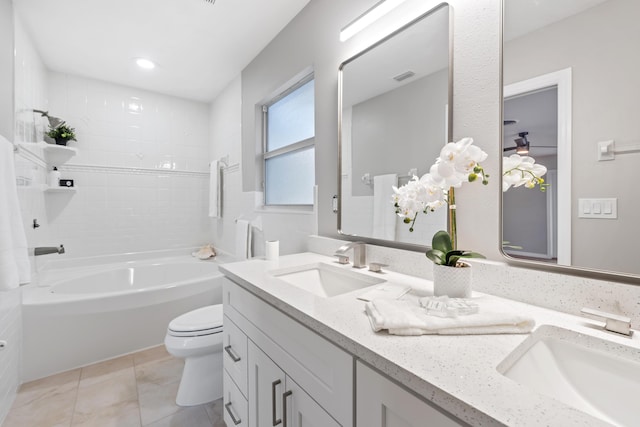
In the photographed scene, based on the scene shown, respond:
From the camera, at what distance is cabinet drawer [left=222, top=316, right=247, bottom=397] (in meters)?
1.11

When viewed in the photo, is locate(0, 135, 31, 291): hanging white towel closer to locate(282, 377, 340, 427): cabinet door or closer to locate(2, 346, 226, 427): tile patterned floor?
locate(2, 346, 226, 427): tile patterned floor

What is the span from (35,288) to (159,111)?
204 centimetres

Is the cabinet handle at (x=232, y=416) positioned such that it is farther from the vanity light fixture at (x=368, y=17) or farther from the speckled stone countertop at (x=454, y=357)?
the vanity light fixture at (x=368, y=17)

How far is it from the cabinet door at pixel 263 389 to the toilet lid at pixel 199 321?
73 cm

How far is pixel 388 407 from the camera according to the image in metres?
0.54

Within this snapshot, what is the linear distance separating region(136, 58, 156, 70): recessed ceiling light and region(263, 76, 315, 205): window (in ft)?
3.63

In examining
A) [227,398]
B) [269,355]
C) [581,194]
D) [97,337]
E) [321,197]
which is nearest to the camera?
[581,194]

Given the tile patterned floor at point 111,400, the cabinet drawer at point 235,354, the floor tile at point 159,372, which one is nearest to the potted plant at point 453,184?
the cabinet drawer at point 235,354

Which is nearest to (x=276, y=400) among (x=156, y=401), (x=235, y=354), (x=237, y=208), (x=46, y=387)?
(x=235, y=354)

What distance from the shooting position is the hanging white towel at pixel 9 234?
119cm

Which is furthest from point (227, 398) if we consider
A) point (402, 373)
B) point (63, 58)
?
point (63, 58)

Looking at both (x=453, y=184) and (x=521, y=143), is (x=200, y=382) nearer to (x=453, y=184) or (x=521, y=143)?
(x=453, y=184)

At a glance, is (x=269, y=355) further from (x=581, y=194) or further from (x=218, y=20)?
(x=218, y=20)

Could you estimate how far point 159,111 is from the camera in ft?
10.3
